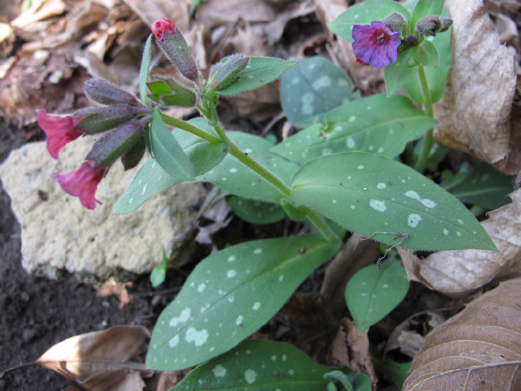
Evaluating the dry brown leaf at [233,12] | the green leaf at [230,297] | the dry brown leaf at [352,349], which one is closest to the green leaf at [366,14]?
the green leaf at [230,297]

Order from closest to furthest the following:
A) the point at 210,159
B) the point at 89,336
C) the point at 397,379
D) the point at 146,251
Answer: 1. the point at 210,159
2. the point at 397,379
3. the point at 89,336
4. the point at 146,251

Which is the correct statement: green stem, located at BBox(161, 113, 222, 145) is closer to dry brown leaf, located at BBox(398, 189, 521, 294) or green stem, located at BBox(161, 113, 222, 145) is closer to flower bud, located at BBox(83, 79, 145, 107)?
flower bud, located at BBox(83, 79, 145, 107)

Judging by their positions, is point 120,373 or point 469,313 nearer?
point 469,313

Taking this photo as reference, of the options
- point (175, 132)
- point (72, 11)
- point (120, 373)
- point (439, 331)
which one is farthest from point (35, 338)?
point (72, 11)

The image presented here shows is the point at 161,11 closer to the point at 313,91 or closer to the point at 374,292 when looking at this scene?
the point at 313,91

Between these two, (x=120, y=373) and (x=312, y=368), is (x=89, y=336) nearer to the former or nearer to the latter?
(x=120, y=373)

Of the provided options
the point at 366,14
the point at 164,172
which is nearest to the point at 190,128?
the point at 164,172
